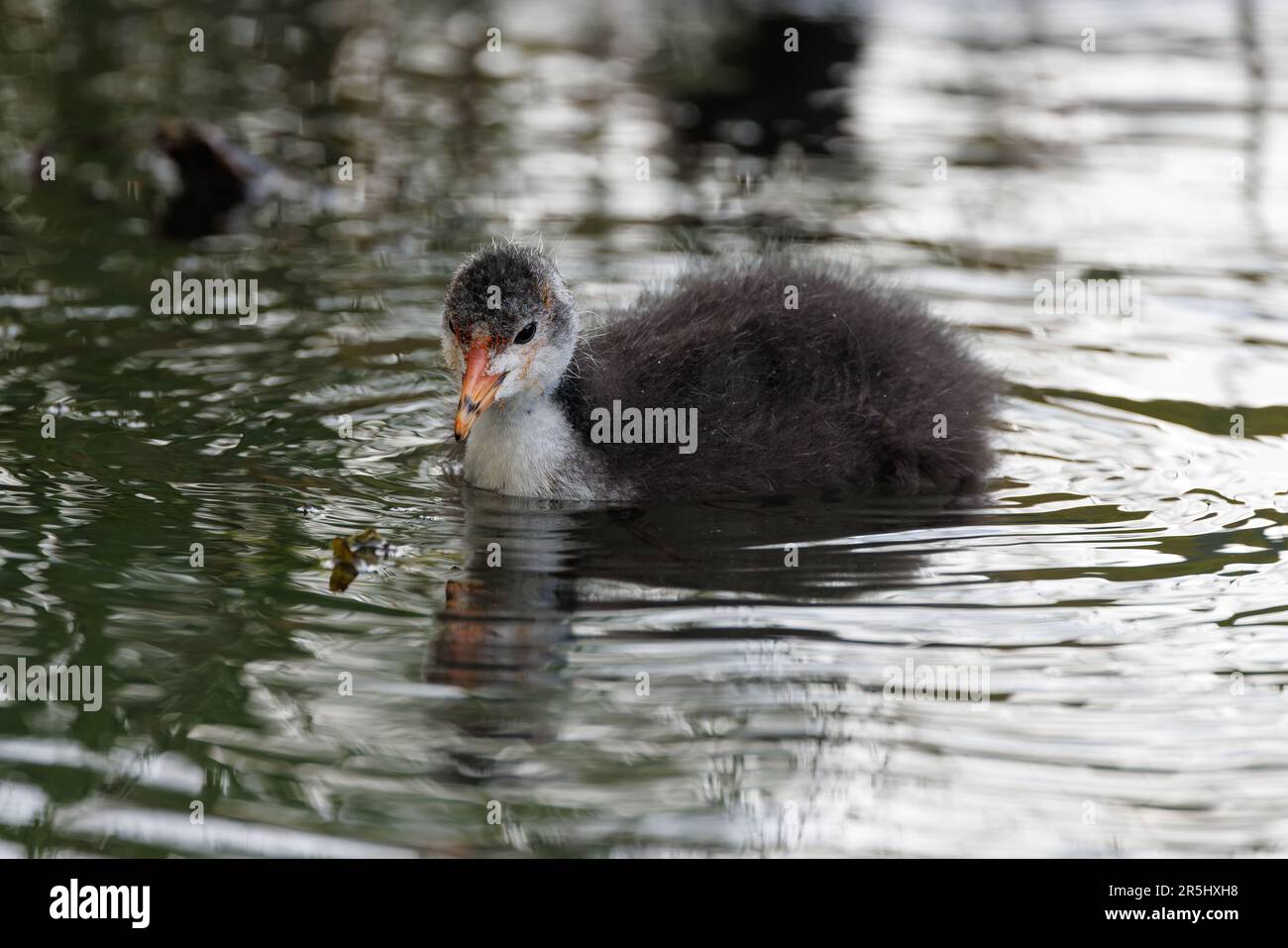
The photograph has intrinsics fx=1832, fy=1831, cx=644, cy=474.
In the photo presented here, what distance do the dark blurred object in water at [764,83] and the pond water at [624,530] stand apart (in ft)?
0.38

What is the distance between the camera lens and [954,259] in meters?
11.3

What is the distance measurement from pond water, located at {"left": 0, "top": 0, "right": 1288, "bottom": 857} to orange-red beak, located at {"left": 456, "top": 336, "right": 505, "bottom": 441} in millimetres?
539

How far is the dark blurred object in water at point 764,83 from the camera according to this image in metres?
14.3

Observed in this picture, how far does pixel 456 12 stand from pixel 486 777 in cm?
1434

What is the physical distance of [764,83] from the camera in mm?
15945

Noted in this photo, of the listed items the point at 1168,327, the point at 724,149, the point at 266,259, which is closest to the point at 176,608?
the point at 266,259

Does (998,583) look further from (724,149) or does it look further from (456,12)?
(456,12)

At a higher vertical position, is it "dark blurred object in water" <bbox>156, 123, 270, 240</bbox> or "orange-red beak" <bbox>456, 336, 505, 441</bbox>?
"dark blurred object in water" <bbox>156, 123, 270, 240</bbox>

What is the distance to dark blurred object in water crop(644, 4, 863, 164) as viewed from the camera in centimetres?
1433
